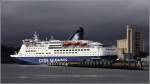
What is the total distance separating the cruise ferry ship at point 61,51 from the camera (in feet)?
264

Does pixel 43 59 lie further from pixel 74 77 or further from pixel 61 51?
pixel 74 77

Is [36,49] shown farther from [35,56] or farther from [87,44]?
[87,44]

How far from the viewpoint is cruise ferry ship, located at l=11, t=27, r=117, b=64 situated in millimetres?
80562

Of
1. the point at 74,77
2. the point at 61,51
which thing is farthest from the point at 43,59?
the point at 74,77

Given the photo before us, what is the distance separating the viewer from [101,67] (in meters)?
73.4

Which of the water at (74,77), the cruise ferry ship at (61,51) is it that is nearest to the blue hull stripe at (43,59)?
the cruise ferry ship at (61,51)

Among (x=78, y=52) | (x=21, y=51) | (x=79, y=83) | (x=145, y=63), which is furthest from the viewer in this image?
(x=21, y=51)

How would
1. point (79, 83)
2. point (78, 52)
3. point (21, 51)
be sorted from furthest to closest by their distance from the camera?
1. point (21, 51)
2. point (78, 52)
3. point (79, 83)

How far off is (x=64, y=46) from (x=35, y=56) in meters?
5.80

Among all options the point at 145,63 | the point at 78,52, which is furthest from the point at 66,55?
the point at 145,63

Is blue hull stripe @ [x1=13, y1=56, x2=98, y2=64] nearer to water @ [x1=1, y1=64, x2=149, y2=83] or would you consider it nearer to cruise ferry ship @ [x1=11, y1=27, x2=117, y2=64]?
cruise ferry ship @ [x1=11, y1=27, x2=117, y2=64]

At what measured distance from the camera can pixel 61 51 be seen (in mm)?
82000

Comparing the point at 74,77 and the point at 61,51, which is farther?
the point at 61,51

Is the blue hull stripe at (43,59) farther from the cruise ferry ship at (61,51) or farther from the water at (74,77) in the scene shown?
the water at (74,77)
